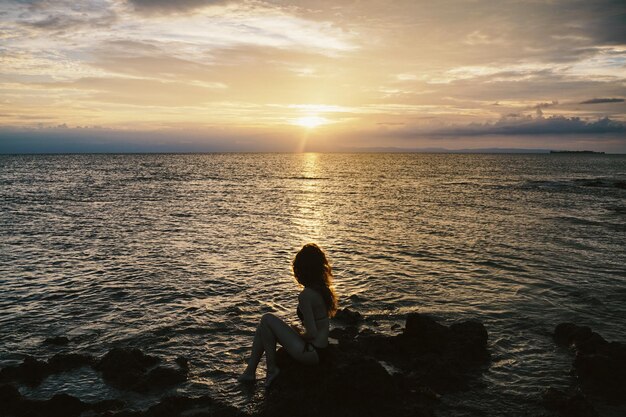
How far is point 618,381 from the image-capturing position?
8.88m

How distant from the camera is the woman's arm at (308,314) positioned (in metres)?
7.43

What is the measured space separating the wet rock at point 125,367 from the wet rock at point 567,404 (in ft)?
26.9

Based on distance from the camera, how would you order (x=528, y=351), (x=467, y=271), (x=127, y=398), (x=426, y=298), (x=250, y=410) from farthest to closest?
1. (x=467, y=271)
2. (x=426, y=298)
3. (x=528, y=351)
4. (x=127, y=398)
5. (x=250, y=410)

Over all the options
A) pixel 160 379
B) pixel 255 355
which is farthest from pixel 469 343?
pixel 160 379

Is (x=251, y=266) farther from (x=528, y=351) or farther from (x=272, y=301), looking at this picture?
(x=528, y=351)

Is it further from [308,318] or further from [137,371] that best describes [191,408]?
[308,318]

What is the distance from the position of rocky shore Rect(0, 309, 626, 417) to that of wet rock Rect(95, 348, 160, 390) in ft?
0.07

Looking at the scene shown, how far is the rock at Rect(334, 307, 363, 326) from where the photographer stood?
1286 cm

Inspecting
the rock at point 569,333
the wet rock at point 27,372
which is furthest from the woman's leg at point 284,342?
the rock at point 569,333

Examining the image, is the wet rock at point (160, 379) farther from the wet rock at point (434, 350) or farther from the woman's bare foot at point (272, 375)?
the wet rock at point (434, 350)

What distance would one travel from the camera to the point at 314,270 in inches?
292

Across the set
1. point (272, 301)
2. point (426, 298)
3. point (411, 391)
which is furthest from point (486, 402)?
point (272, 301)

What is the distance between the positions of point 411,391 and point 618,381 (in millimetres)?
4373

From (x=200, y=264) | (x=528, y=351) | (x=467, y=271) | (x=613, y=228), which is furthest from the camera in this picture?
(x=613, y=228)
